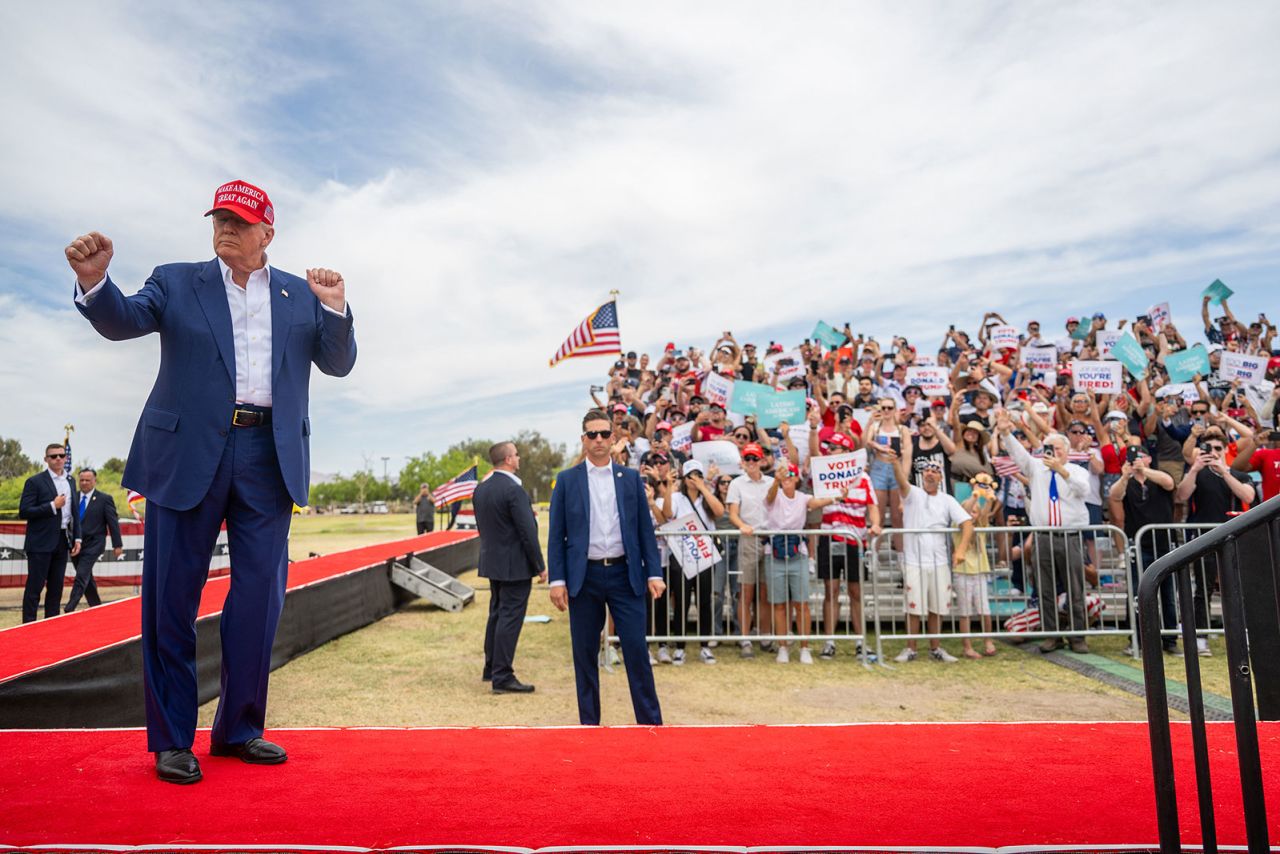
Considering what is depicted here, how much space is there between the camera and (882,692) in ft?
24.5

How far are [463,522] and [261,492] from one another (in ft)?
69.4

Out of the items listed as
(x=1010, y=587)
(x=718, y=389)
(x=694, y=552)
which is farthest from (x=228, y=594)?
(x=718, y=389)

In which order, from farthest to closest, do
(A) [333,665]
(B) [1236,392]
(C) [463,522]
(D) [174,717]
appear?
1. (C) [463,522]
2. (B) [1236,392]
3. (A) [333,665]
4. (D) [174,717]

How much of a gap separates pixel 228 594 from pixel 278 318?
1.08 meters

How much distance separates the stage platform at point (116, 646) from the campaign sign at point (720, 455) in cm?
457

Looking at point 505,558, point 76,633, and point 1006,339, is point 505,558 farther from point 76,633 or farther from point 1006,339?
point 1006,339

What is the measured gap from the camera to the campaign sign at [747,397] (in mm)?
12086

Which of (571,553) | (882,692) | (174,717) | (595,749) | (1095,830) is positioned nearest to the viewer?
(1095,830)

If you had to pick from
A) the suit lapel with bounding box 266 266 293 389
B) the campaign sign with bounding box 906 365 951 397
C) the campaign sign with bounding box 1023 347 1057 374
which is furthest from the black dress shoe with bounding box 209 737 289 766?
the campaign sign with bounding box 1023 347 1057 374

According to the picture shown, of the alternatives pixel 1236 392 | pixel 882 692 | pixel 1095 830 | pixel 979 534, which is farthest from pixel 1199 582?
pixel 1095 830

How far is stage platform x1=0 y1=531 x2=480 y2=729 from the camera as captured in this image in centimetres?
517

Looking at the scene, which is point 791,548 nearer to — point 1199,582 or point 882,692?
point 882,692

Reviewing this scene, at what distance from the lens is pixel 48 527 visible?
433 inches

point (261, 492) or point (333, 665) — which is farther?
point (333, 665)
